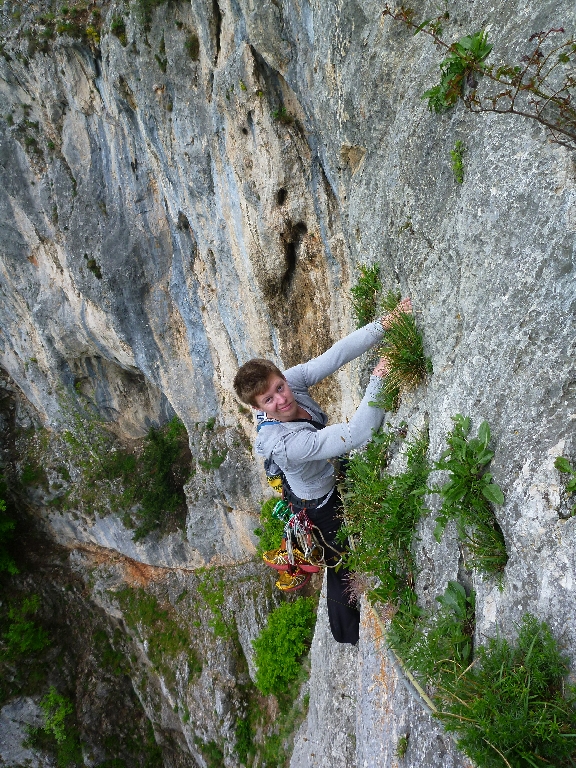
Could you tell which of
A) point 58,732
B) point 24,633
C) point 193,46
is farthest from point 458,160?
point 58,732

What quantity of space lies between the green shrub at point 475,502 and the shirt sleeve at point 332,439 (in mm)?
1236

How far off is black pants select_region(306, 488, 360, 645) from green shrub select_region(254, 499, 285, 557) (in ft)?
25.0

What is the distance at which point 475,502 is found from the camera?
2725mm

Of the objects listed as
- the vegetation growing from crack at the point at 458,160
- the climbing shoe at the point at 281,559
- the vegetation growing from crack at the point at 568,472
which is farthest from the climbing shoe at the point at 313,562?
the vegetation growing from crack at the point at 458,160

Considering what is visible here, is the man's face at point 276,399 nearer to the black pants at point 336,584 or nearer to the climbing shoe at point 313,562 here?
the black pants at point 336,584

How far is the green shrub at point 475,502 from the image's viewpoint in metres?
2.68

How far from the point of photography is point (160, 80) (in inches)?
410

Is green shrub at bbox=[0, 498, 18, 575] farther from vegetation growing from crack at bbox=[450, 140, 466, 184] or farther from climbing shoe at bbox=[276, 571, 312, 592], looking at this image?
vegetation growing from crack at bbox=[450, 140, 466, 184]

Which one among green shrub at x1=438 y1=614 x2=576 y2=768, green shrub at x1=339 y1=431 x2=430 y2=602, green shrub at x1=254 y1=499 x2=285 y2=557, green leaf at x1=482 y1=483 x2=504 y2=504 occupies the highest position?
green shrub at x1=254 y1=499 x2=285 y2=557

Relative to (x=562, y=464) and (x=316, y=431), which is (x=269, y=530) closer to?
(x=316, y=431)

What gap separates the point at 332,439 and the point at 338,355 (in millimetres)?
1003

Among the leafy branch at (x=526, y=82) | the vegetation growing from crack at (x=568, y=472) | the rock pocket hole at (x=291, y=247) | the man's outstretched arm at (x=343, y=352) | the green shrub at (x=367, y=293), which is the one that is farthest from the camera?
the rock pocket hole at (x=291, y=247)

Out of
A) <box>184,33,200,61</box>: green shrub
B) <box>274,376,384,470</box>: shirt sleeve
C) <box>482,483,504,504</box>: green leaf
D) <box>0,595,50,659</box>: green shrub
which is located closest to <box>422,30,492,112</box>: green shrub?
<box>274,376,384,470</box>: shirt sleeve

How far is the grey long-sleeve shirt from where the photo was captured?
4055 mm
